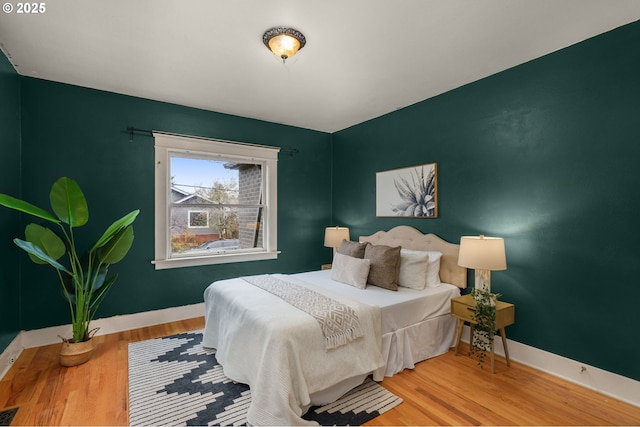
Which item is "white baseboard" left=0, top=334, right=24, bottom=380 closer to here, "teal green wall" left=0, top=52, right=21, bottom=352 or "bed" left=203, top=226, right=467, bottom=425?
"teal green wall" left=0, top=52, right=21, bottom=352

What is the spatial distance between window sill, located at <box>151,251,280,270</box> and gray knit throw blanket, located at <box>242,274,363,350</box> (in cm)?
168

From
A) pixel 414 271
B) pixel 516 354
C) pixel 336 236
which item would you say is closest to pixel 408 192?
pixel 414 271

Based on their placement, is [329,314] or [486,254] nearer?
[329,314]

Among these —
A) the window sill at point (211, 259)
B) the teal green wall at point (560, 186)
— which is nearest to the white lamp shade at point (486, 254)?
the teal green wall at point (560, 186)

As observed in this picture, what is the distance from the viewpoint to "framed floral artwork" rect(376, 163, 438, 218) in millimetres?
3527

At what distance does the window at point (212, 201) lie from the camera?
370cm

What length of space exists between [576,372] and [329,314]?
2089mm

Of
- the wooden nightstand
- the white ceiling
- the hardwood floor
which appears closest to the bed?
the wooden nightstand

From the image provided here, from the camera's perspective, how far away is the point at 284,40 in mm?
2260

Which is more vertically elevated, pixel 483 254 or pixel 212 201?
pixel 212 201

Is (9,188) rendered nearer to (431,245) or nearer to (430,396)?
(430,396)

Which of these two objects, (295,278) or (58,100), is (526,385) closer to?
(295,278)

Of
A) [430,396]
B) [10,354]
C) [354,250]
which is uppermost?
[354,250]

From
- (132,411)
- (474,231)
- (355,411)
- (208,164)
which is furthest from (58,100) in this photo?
(474,231)
